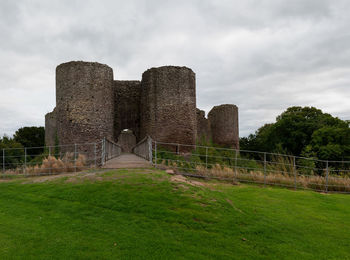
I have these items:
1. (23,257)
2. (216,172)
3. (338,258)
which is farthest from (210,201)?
(216,172)

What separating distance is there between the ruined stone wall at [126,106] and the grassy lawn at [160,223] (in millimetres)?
13467

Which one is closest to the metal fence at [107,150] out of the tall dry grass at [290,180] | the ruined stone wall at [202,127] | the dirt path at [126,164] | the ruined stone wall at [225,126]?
the dirt path at [126,164]

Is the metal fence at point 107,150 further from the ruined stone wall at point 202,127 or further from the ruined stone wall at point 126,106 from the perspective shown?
the ruined stone wall at point 202,127

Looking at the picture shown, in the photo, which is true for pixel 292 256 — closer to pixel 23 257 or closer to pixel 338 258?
pixel 338 258

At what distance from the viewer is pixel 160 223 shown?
4.78 metres

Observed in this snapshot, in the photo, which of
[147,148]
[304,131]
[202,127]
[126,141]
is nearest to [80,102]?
[147,148]

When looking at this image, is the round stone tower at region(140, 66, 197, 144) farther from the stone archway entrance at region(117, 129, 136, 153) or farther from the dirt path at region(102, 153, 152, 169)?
the stone archway entrance at region(117, 129, 136, 153)

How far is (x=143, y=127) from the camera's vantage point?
1884 centimetres

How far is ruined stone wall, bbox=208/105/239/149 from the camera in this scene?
27.7 meters

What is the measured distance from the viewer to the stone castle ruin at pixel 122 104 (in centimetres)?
1574

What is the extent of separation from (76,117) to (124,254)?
13366 millimetres

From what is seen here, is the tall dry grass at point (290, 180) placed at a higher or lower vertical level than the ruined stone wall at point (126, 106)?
lower

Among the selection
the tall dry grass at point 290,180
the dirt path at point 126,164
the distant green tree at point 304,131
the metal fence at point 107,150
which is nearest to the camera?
the tall dry grass at point 290,180

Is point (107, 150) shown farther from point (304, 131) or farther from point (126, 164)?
point (304, 131)
